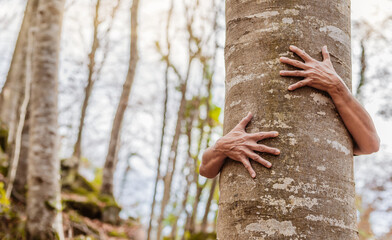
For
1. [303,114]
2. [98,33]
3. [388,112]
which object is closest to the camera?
[303,114]

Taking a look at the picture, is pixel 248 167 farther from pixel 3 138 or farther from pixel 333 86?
pixel 3 138

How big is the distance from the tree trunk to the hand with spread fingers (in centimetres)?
3

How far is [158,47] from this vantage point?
11977 millimetres

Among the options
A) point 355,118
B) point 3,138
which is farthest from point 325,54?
point 3,138

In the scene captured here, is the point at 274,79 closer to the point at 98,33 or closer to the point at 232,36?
the point at 232,36

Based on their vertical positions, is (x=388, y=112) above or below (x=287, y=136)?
above

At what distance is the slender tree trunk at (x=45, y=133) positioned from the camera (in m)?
6.08

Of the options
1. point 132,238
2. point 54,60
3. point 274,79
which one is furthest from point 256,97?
point 132,238

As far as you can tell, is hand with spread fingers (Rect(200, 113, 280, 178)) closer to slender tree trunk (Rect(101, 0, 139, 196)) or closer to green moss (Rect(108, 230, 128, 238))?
green moss (Rect(108, 230, 128, 238))

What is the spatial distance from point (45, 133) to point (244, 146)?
4.98m

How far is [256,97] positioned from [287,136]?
0.87 ft

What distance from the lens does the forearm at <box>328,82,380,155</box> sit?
2047 millimetres

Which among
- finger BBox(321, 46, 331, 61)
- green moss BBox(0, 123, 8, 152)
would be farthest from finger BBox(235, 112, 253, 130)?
green moss BBox(0, 123, 8, 152)

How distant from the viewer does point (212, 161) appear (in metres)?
2.25
